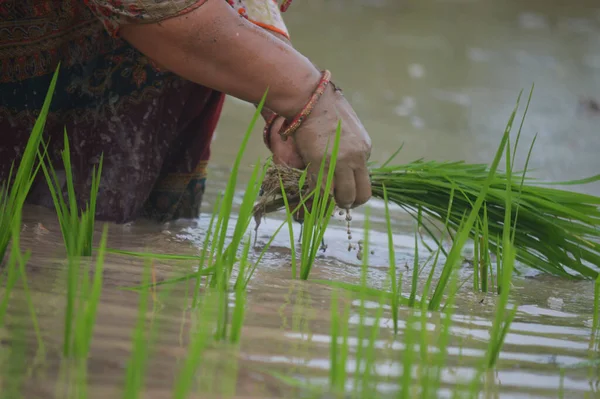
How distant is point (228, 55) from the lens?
5.27ft

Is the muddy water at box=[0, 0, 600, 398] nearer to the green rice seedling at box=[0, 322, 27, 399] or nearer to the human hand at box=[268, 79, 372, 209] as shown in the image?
the green rice seedling at box=[0, 322, 27, 399]

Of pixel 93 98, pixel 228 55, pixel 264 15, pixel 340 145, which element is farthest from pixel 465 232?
pixel 93 98

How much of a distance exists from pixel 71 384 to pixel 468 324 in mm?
687

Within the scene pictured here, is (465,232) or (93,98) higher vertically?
(93,98)

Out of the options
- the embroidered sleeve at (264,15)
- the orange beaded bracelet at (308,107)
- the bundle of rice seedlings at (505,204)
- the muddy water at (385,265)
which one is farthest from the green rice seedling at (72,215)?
the embroidered sleeve at (264,15)

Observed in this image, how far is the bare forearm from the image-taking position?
5.13 ft

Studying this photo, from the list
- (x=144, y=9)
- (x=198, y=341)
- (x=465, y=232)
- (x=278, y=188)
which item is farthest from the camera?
(x=278, y=188)

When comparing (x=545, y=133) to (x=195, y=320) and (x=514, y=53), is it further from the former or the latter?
(x=195, y=320)

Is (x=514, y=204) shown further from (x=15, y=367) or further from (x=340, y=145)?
(x=15, y=367)

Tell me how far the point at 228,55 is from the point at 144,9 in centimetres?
18

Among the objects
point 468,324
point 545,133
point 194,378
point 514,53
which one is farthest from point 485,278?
point 514,53

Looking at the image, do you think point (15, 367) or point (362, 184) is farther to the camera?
point (362, 184)

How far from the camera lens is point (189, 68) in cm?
163

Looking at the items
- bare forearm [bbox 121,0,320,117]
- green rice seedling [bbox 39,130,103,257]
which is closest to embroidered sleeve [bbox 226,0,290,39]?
bare forearm [bbox 121,0,320,117]
